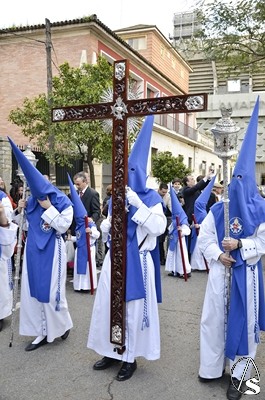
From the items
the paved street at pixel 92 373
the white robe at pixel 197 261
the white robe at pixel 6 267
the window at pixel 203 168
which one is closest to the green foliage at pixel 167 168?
the window at pixel 203 168

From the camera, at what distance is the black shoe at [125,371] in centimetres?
361

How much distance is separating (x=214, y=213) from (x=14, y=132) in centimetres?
1556

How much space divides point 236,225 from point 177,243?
4513 millimetres

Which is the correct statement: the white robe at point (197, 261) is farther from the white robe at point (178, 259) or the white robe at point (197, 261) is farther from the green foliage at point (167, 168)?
the green foliage at point (167, 168)

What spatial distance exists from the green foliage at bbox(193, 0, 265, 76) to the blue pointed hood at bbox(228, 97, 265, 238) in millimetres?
6605

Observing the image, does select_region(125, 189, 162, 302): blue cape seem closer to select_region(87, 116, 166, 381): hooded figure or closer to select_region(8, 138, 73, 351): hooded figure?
select_region(87, 116, 166, 381): hooded figure

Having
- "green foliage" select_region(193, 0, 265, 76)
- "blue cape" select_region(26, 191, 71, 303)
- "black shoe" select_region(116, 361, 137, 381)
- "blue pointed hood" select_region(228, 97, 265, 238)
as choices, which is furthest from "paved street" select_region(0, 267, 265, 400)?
"green foliage" select_region(193, 0, 265, 76)

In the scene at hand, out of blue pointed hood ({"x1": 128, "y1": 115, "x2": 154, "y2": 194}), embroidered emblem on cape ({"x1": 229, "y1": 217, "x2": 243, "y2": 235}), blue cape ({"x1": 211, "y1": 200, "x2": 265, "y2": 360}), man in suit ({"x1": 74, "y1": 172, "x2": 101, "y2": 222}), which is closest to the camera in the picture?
blue cape ({"x1": 211, "y1": 200, "x2": 265, "y2": 360})

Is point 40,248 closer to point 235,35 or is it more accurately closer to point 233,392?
point 233,392

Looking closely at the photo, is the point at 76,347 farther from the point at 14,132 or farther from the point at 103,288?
the point at 14,132

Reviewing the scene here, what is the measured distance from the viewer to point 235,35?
9727 mm

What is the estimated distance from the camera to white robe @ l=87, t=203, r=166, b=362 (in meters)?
3.67

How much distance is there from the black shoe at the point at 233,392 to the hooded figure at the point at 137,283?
0.68m

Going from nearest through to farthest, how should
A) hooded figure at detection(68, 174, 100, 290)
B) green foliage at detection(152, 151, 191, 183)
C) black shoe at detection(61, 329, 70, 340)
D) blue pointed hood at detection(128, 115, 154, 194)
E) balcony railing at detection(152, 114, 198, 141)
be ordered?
1. blue pointed hood at detection(128, 115, 154, 194)
2. black shoe at detection(61, 329, 70, 340)
3. hooded figure at detection(68, 174, 100, 290)
4. green foliage at detection(152, 151, 191, 183)
5. balcony railing at detection(152, 114, 198, 141)
